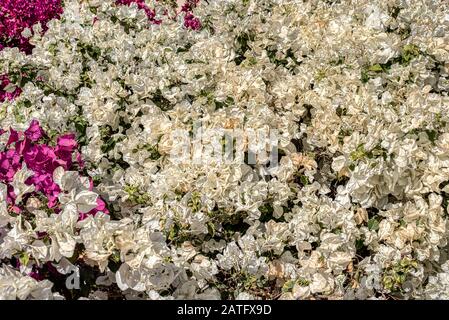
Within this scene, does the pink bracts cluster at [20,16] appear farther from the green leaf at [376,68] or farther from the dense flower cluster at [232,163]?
the green leaf at [376,68]

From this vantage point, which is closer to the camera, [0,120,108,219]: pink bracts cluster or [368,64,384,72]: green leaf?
[0,120,108,219]: pink bracts cluster

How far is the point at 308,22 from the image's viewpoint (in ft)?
11.5

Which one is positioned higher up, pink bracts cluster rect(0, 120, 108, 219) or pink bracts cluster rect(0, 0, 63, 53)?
pink bracts cluster rect(0, 0, 63, 53)

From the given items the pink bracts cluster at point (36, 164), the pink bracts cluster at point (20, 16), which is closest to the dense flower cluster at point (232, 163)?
the pink bracts cluster at point (36, 164)

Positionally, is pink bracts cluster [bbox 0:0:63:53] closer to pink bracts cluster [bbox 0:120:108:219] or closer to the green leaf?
pink bracts cluster [bbox 0:120:108:219]

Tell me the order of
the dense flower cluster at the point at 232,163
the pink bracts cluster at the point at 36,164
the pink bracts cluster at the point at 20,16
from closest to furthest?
1. the dense flower cluster at the point at 232,163
2. the pink bracts cluster at the point at 36,164
3. the pink bracts cluster at the point at 20,16

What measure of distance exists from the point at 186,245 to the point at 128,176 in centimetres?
45

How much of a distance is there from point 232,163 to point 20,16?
333 cm

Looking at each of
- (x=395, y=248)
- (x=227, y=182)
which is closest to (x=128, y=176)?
(x=227, y=182)

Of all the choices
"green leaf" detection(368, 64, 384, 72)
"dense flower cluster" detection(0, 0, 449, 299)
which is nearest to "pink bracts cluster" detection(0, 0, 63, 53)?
"dense flower cluster" detection(0, 0, 449, 299)

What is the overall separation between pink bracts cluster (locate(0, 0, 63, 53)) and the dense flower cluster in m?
1.33

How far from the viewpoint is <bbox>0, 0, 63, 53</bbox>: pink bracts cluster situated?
4590mm

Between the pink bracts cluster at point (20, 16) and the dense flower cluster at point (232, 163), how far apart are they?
52.2 inches

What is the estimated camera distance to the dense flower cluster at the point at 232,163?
170 cm
